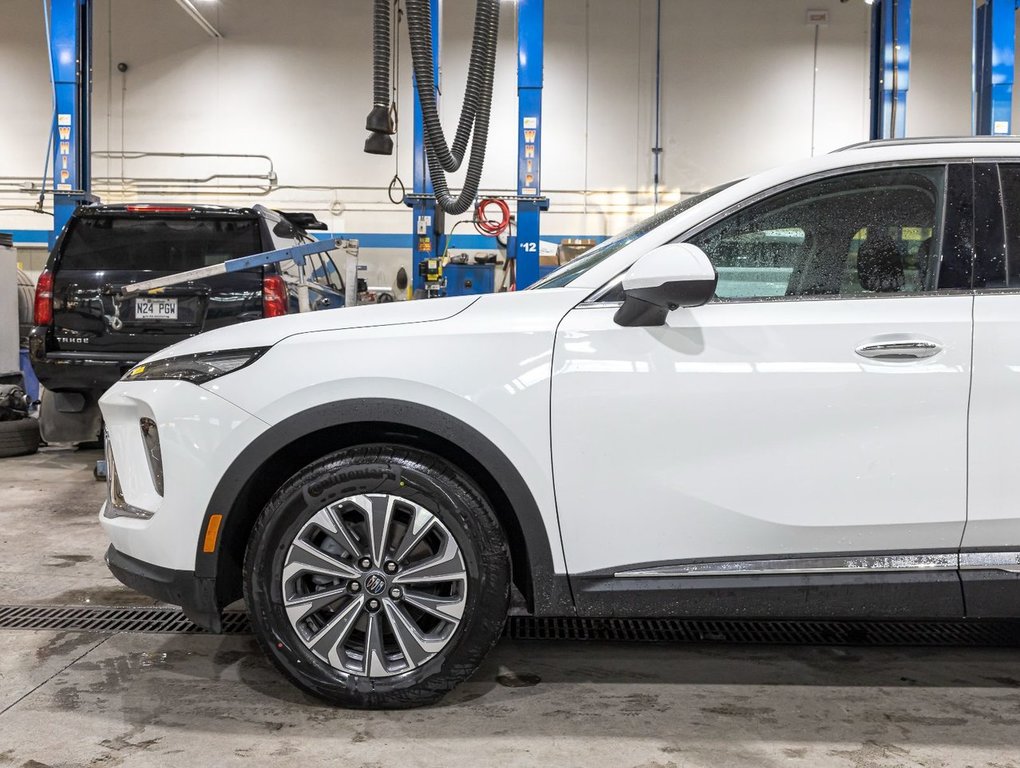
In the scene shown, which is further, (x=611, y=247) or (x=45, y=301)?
(x=45, y=301)

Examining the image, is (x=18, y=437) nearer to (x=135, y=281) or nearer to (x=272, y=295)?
(x=135, y=281)

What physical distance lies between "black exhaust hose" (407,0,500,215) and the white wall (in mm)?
9721

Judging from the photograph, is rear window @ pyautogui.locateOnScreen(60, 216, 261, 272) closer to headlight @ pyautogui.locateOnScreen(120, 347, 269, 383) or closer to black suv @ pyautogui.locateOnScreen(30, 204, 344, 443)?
black suv @ pyautogui.locateOnScreen(30, 204, 344, 443)

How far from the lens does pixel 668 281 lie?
211cm

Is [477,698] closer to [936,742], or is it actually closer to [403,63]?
[936,742]

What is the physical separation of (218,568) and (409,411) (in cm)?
68

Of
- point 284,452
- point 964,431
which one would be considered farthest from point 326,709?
point 964,431

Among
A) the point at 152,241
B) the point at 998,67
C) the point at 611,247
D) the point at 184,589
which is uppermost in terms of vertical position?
the point at 998,67

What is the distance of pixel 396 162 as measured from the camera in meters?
12.9

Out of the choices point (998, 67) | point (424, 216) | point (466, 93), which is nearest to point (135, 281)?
point (424, 216)

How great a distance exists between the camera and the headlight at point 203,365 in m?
2.27

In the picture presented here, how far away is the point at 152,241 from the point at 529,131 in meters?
3.08

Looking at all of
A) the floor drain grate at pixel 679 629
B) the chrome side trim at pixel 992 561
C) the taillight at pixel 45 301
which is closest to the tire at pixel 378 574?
the floor drain grate at pixel 679 629

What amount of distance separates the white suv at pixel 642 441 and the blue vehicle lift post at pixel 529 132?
4556mm
